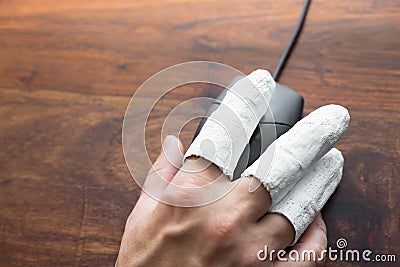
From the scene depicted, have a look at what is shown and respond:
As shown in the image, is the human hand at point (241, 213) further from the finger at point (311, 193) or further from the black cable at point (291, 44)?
the black cable at point (291, 44)

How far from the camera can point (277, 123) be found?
0.61 metres

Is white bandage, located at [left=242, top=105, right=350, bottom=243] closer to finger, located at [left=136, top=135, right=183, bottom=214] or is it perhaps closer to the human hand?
the human hand

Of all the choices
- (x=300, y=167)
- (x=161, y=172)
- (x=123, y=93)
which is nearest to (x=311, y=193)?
(x=300, y=167)

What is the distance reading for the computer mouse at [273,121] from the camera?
58cm

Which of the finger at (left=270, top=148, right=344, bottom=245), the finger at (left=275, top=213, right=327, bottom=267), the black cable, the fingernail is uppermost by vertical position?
the black cable

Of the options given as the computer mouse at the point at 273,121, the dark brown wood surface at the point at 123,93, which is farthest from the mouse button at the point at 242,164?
the dark brown wood surface at the point at 123,93

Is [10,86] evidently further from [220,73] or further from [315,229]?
[315,229]

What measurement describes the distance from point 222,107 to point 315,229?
0.16 meters

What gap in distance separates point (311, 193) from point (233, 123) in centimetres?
11

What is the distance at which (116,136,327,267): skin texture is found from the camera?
531 mm

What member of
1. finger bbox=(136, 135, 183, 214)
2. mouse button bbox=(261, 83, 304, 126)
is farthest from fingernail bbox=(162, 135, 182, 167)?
mouse button bbox=(261, 83, 304, 126)

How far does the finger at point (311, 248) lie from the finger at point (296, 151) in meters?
0.06

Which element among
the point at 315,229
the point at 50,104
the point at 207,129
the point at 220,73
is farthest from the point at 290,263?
the point at 50,104

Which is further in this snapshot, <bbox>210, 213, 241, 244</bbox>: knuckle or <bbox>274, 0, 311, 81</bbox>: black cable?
<bbox>274, 0, 311, 81</bbox>: black cable
